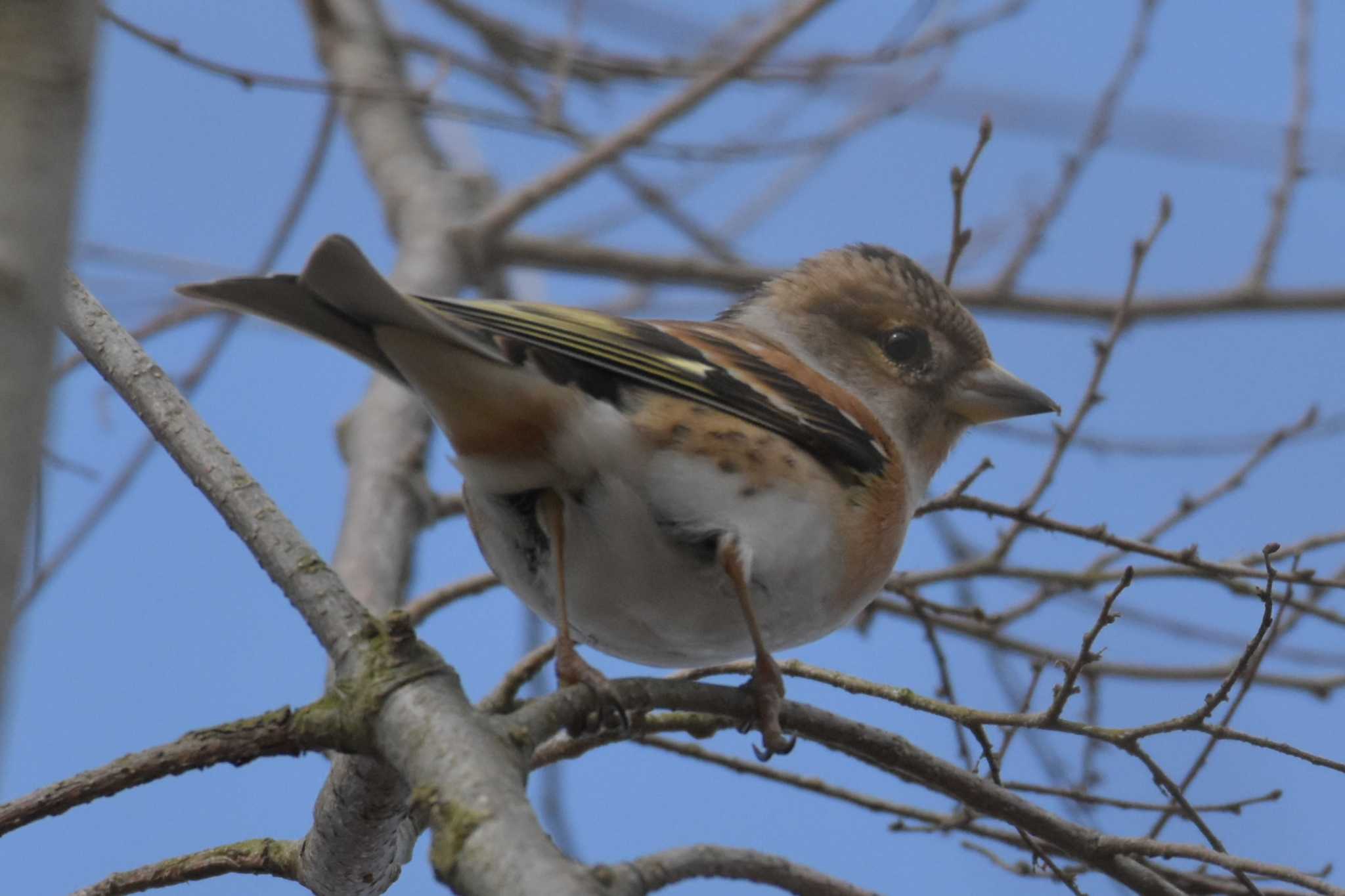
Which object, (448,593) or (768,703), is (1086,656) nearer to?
(768,703)

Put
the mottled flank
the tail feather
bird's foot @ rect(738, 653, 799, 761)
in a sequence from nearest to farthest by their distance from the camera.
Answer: the tail feather
bird's foot @ rect(738, 653, 799, 761)
the mottled flank

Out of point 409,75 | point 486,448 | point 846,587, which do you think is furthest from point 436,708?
point 409,75

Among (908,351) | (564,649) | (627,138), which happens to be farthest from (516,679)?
(627,138)

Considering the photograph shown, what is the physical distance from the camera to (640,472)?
3.15 metres

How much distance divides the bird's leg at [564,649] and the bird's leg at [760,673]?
31 cm

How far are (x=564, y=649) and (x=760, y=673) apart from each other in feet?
1.32

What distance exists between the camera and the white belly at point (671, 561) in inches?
125

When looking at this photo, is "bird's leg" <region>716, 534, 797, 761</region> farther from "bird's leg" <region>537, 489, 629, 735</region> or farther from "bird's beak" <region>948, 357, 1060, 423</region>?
"bird's beak" <region>948, 357, 1060, 423</region>

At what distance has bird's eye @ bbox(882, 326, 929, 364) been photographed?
4.21 m

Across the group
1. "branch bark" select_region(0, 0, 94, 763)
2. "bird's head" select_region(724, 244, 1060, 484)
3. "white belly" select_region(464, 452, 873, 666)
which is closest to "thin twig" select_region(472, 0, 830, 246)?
"bird's head" select_region(724, 244, 1060, 484)

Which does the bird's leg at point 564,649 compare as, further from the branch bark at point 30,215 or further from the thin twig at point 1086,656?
the branch bark at point 30,215

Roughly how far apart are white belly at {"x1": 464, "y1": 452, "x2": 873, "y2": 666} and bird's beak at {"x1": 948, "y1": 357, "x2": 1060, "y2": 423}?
103cm

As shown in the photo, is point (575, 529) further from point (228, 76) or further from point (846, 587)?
point (228, 76)

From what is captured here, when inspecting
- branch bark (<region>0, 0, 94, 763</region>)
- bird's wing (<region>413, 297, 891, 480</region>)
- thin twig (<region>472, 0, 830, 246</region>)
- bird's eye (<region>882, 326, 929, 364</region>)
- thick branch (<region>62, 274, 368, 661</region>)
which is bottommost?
branch bark (<region>0, 0, 94, 763</region>)
